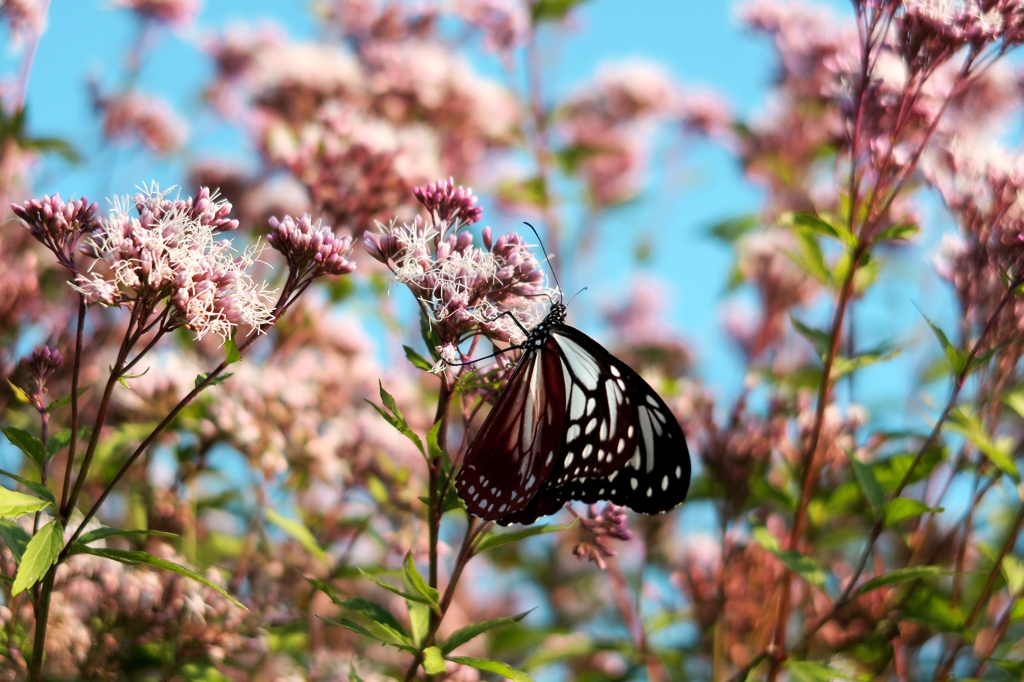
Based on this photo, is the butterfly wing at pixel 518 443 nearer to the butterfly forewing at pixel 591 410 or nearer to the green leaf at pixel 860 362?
the butterfly forewing at pixel 591 410

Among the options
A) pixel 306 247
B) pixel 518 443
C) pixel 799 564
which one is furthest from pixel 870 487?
pixel 306 247

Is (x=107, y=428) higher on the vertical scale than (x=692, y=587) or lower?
higher

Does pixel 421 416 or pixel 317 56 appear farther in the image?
pixel 317 56

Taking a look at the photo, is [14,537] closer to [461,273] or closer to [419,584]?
[419,584]

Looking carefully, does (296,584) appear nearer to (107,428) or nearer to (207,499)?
(207,499)

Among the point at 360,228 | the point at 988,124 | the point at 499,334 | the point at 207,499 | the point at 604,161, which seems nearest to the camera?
the point at 499,334

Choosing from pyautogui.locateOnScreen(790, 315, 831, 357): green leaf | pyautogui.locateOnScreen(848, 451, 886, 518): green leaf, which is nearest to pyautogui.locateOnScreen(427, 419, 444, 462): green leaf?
pyautogui.locateOnScreen(848, 451, 886, 518): green leaf

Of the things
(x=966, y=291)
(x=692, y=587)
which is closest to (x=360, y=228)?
(x=692, y=587)

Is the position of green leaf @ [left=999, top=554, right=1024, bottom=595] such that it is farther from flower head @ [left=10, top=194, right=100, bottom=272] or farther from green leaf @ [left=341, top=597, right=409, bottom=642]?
flower head @ [left=10, top=194, right=100, bottom=272]
